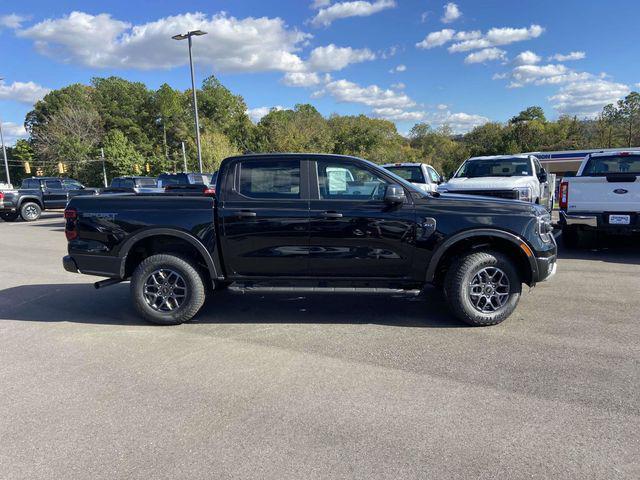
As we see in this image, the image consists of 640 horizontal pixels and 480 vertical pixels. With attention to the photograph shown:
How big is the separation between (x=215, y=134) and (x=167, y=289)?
139 feet

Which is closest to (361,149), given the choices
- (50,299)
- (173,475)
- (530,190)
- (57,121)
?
(57,121)

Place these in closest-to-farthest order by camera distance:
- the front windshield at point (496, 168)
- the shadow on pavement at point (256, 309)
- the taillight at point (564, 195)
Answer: the shadow on pavement at point (256, 309) < the taillight at point (564, 195) < the front windshield at point (496, 168)

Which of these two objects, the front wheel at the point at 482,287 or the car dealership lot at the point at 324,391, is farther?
the front wheel at the point at 482,287

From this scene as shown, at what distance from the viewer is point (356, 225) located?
496 centimetres

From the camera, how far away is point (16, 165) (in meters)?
71.8

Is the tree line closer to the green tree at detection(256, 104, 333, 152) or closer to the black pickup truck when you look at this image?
Result: the green tree at detection(256, 104, 333, 152)

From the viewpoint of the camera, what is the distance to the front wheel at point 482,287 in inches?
194

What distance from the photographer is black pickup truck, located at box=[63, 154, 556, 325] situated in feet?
→ 16.2

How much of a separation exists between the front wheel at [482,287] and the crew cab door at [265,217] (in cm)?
162

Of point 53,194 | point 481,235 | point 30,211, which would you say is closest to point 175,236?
point 481,235

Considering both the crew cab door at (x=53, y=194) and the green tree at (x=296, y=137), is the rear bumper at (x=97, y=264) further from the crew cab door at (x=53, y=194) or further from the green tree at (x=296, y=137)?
the green tree at (x=296, y=137)

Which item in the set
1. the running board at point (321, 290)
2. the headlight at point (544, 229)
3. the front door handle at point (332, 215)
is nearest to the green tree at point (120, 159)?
the running board at point (321, 290)

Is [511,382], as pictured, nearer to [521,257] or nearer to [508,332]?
[508,332]

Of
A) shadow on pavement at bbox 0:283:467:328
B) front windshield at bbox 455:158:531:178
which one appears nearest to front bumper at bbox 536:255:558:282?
shadow on pavement at bbox 0:283:467:328
